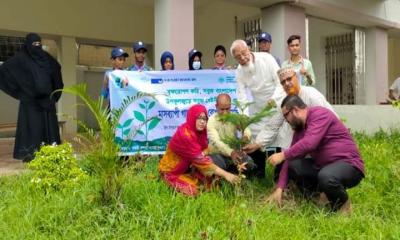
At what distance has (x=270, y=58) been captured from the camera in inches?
164

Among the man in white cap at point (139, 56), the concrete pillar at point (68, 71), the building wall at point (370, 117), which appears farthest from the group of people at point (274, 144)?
the concrete pillar at point (68, 71)

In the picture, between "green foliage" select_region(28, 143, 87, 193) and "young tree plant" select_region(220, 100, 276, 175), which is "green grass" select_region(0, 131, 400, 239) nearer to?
"green foliage" select_region(28, 143, 87, 193)

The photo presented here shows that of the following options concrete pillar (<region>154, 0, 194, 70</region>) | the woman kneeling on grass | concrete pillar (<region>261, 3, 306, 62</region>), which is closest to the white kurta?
the woman kneeling on grass

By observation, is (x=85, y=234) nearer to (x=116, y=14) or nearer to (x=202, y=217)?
(x=202, y=217)

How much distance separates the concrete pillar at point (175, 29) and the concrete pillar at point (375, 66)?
19.1 feet

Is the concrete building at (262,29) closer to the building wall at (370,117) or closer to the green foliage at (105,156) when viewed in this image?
the building wall at (370,117)

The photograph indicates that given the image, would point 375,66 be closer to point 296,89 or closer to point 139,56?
point 139,56

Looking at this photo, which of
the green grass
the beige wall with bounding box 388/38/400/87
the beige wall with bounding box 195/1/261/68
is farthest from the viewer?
the beige wall with bounding box 388/38/400/87

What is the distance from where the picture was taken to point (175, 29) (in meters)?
6.18

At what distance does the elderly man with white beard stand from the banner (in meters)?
1.01

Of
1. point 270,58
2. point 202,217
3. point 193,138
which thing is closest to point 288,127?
point 270,58

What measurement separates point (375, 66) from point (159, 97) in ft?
22.9

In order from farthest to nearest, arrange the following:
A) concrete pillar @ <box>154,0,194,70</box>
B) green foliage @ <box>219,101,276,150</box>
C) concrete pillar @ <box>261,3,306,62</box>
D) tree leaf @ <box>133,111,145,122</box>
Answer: concrete pillar @ <box>261,3,306,62</box> → concrete pillar @ <box>154,0,194,70</box> → tree leaf @ <box>133,111,145,122</box> → green foliage @ <box>219,101,276,150</box>

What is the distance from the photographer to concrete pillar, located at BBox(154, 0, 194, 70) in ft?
20.2
